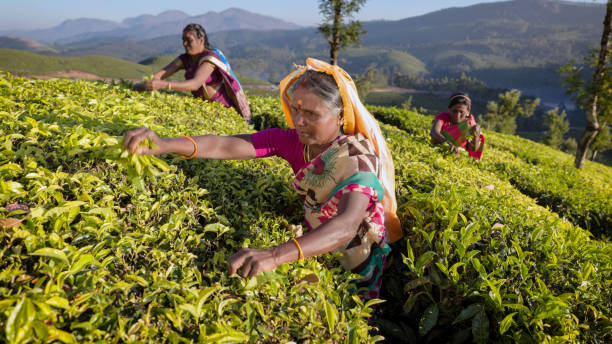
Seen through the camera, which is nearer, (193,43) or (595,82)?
(193,43)

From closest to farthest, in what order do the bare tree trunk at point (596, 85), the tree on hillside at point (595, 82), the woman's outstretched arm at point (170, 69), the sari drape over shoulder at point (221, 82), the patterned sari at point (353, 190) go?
the patterned sari at point (353, 190) < the sari drape over shoulder at point (221, 82) < the woman's outstretched arm at point (170, 69) < the bare tree trunk at point (596, 85) < the tree on hillside at point (595, 82)

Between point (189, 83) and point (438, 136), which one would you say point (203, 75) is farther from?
point (438, 136)

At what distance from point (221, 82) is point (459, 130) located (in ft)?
14.9

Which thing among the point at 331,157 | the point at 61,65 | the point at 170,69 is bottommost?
the point at 331,157

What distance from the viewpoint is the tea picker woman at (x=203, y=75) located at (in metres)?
5.25

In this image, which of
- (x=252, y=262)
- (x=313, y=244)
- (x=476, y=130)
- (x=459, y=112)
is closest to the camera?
(x=252, y=262)

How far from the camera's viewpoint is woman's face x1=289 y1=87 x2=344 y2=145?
2199mm

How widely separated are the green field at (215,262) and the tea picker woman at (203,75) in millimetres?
2049

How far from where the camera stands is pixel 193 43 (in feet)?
17.8

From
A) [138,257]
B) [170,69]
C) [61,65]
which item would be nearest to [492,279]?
[138,257]

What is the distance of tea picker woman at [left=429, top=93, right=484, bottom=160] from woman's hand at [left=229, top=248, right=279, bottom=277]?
4896mm

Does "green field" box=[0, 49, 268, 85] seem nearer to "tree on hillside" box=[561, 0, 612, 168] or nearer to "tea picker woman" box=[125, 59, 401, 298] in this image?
"tree on hillside" box=[561, 0, 612, 168]

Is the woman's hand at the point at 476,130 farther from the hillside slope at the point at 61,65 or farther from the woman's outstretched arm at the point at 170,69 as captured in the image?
the hillside slope at the point at 61,65

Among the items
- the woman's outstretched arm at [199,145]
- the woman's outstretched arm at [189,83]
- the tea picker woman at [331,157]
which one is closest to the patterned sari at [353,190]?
the tea picker woman at [331,157]
